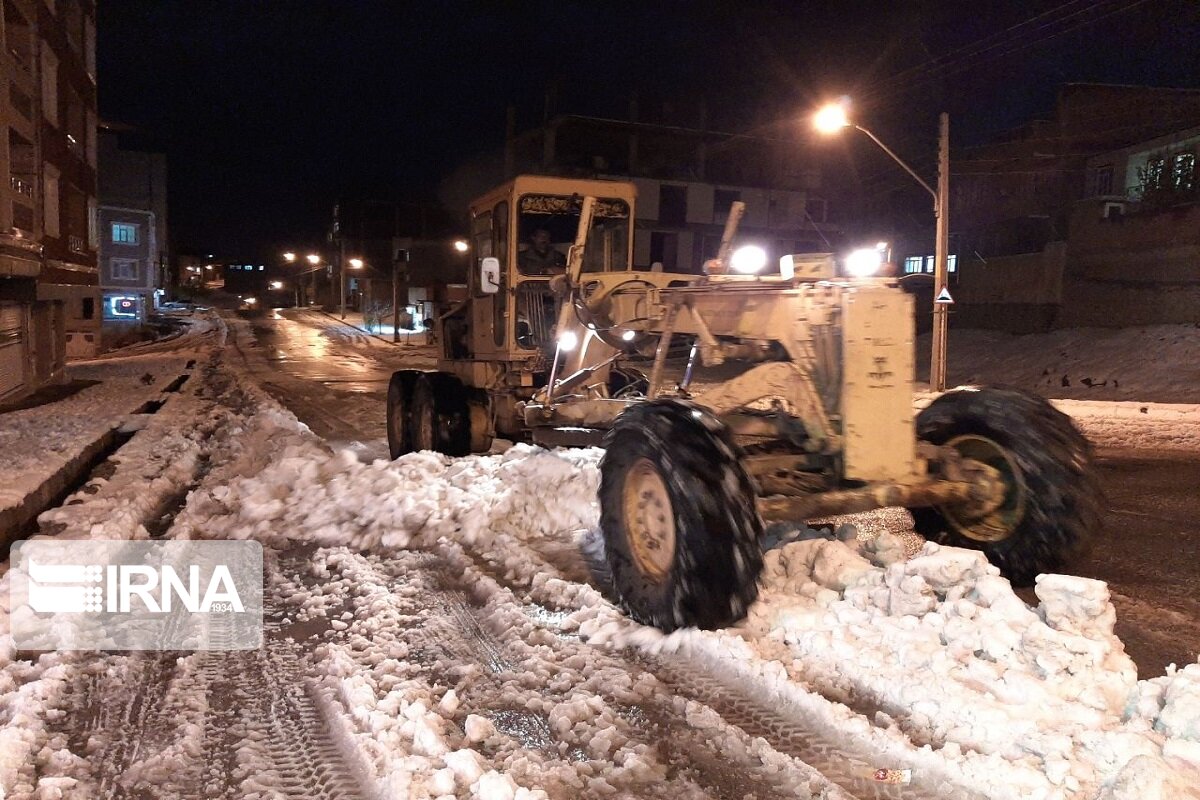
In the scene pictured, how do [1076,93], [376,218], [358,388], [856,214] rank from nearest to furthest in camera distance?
[358,388] → [1076,93] → [856,214] → [376,218]

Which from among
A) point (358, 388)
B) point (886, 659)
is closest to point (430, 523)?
point (886, 659)

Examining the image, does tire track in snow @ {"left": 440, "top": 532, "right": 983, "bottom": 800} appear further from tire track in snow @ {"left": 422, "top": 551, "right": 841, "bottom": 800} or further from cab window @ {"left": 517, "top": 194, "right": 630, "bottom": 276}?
cab window @ {"left": 517, "top": 194, "right": 630, "bottom": 276}

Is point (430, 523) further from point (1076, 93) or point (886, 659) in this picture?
point (1076, 93)

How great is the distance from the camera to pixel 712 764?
11.8ft

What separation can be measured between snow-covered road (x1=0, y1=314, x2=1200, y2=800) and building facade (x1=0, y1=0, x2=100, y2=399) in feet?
41.4

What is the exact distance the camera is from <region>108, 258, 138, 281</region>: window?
48656mm

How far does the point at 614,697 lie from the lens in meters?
4.14

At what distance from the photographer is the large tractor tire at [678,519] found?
4.46 meters

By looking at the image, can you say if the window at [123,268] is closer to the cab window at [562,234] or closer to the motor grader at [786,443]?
the cab window at [562,234]

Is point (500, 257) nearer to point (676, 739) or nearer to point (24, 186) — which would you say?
point (676, 739)

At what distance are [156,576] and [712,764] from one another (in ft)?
13.5

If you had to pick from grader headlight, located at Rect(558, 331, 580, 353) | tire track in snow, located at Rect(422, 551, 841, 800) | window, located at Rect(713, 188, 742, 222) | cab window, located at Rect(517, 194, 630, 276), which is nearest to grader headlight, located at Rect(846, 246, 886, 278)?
tire track in snow, located at Rect(422, 551, 841, 800)

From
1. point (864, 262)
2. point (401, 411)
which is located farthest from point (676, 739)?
point (401, 411)

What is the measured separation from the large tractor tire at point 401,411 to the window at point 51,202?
A: 48.6 feet
